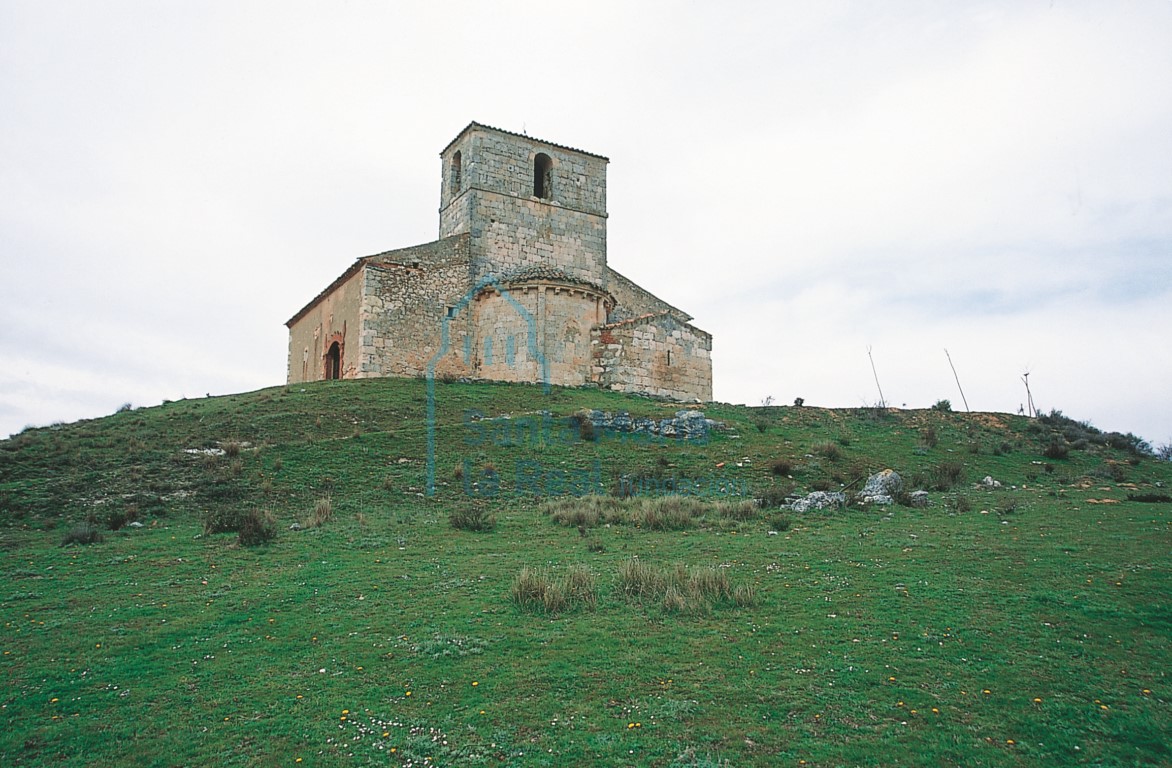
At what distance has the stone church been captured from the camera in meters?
30.5

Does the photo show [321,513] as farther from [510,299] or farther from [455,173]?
[455,173]

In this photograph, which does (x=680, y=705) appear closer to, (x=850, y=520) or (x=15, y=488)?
(x=850, y=520)

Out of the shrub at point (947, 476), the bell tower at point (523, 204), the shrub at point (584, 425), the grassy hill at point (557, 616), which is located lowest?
the grassy hill at point (557, 616)

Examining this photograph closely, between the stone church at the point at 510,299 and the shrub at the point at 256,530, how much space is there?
16.3 meters

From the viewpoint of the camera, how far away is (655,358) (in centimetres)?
3120

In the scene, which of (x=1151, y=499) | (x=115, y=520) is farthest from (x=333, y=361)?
(x=1151, y=499)

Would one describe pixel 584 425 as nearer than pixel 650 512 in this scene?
No

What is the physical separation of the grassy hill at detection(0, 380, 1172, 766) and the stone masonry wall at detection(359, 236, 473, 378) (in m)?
10.7

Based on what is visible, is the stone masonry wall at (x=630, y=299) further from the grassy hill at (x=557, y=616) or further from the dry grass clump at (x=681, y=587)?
the dry grass clump at (x=681, y=587)

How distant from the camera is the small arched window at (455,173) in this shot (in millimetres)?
34850

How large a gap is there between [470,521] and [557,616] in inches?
215

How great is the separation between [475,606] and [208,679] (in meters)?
3.22

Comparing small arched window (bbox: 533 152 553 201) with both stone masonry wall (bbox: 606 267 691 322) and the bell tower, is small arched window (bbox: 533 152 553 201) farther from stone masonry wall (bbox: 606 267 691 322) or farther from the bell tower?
stone masonry wall (bbox: 606 267 691 322)

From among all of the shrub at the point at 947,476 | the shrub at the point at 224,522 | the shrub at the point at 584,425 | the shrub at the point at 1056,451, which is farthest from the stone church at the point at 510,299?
the shrub at the point at 224,522
